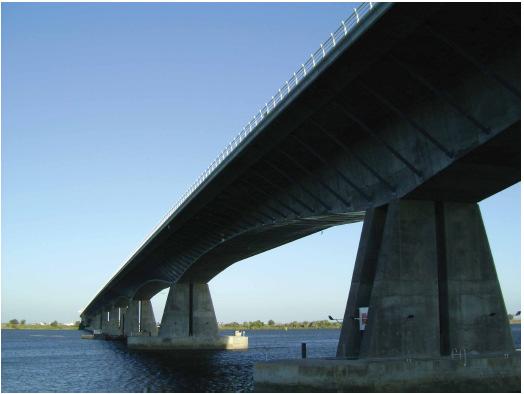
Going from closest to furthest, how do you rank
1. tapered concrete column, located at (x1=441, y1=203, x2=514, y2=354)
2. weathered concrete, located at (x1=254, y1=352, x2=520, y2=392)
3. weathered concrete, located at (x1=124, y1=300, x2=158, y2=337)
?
weathered concrete, located at (x1=254, y1=352, x2=520, y2=392), tapered concrete column, located at (x1=441, y1=203, x2=514, y2=354), weathered concrete, located at (x1=124, y1=300, x2=158, y2=337)

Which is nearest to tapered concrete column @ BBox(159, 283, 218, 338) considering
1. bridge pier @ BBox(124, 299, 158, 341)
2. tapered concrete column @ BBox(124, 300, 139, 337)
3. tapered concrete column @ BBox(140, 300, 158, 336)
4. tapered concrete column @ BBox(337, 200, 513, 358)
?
tapered concrete column @ BBox(124, 300, 139, 337)

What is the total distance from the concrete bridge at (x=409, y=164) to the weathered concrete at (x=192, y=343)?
4562 centimetres

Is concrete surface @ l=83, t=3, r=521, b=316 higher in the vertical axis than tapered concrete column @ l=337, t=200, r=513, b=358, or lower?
higher

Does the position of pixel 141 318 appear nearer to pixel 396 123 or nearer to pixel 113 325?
pixel 113 325

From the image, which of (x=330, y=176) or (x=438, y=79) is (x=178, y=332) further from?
(x=438, y=79)

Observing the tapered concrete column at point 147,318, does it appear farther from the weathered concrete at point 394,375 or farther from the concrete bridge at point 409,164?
the weathered concrete at point 394,375

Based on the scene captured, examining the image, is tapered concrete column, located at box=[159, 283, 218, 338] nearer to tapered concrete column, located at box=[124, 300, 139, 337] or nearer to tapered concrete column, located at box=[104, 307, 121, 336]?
tapered concrete column, located at box=[124, 300, 139, 337]

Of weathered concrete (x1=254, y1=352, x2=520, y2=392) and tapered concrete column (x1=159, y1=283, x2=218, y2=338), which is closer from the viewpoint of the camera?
weathered concrete (x1=254, y1=352, x2=520, y2=392)

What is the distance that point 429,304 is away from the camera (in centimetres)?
3381

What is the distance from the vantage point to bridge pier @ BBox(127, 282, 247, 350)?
87188mm

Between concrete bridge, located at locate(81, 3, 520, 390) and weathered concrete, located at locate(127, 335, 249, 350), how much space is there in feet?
150

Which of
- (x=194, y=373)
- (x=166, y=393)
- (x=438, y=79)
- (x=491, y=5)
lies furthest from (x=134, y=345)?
(x=491, y=5)

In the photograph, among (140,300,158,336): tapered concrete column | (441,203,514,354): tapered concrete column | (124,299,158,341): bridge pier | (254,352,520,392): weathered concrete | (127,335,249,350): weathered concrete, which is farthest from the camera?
(140,300,158,336): tapered concrete column

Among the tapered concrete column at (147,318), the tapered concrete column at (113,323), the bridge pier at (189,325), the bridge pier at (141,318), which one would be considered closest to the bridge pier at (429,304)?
the bridge pier at (189,325)
